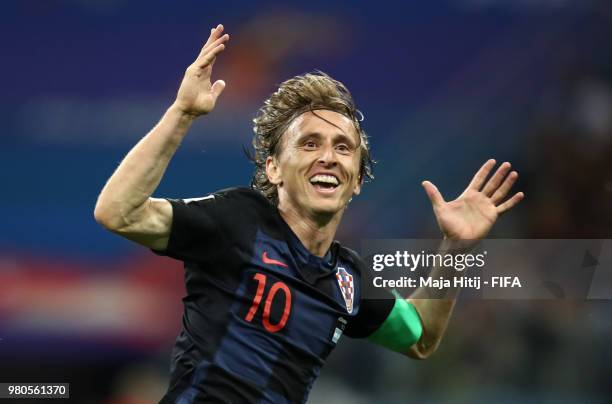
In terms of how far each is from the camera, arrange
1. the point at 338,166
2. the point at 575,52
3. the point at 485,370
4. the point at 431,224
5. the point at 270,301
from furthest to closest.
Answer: the point at 575,52 → the point at 431,224 → the point at 485,370 → the point at 338,166 → the point at 270,301

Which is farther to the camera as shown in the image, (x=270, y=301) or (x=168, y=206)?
(x=270, y=301)

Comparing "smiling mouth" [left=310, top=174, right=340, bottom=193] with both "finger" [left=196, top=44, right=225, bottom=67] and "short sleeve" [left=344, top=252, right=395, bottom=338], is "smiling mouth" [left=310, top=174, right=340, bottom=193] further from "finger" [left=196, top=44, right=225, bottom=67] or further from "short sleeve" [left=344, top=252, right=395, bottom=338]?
"finger" [left=196, top=44, right=225, bottom=67]

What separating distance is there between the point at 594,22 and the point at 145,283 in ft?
13.9

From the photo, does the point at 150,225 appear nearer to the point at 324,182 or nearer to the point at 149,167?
the point at 149,167

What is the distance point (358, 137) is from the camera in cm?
334

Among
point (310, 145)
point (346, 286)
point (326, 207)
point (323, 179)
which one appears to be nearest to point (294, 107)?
point (310, 145)

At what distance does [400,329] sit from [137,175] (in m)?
1.62

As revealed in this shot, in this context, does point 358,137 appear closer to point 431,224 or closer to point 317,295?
point 317,295

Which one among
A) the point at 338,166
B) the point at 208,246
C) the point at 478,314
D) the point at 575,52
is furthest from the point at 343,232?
the point at 208,246

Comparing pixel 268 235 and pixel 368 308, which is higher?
pixel 368 308

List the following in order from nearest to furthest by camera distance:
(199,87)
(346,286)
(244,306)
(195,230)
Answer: (199,87) < (195,230) < (244,306) < (346,286)

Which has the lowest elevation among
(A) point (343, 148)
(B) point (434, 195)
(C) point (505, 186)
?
(A) point (343, 148)

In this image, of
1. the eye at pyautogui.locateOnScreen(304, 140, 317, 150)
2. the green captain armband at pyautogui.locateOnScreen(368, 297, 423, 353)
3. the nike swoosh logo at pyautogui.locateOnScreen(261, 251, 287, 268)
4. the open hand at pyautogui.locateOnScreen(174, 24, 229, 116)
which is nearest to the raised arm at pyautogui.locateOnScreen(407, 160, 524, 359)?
the green captain armband at pyautogui.locateOnScreen(368, 297, 423, 353)

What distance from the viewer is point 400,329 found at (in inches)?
144
